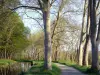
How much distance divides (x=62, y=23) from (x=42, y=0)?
24.7m

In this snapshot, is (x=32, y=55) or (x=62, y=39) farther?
(x=32, y=55)

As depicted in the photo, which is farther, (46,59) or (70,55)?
(70,55)

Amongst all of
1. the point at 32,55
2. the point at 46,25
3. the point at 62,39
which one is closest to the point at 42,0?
the point at 46,25

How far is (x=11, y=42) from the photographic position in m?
69.3

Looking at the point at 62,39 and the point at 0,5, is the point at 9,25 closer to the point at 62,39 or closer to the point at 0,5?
the point at 0,5

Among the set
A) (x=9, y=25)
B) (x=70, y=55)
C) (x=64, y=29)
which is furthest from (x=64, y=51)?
(x=9, y=25)

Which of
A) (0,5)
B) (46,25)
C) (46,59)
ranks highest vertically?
(0,5)

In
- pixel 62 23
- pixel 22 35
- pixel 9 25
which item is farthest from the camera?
pixel 22 35

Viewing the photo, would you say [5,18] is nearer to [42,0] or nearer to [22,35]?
[42,0]

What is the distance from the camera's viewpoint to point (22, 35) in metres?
73.6

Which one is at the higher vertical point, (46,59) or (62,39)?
(62,39)

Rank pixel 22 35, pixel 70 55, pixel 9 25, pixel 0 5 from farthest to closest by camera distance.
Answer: pixel 22 35 < pixel 70 55 < pixel 9 25 < pixel 0 5

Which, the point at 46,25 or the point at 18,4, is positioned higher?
the point at 18,4

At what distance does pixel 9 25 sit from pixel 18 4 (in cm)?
213
